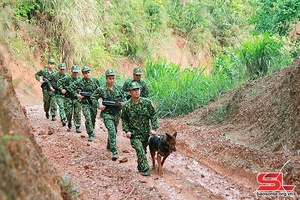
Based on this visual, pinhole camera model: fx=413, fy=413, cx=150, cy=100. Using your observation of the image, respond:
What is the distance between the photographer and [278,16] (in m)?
14.7

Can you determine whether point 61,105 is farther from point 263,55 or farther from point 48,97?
point 263,55

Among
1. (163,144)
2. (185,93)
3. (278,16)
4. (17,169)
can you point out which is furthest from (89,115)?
(278,16)

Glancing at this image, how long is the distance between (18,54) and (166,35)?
13.1 m

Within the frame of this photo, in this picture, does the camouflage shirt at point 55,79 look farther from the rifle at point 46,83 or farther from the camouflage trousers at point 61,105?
the camouflage trousers at point 61,105

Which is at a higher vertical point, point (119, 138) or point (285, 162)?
point (285, 162)

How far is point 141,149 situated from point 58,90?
18.3 ft

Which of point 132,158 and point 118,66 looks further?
point 118,66

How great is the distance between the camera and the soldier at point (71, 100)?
11.3 m

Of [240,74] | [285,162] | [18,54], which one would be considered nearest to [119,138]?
[285,162]

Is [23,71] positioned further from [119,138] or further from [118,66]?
[119,138]

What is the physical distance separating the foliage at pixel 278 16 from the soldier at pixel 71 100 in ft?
24.6

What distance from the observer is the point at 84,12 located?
2145 cm

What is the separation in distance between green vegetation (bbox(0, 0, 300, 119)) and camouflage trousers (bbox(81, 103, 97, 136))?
4223 mm

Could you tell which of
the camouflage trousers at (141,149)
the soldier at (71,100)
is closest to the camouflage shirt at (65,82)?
the soldier at (71,100)
